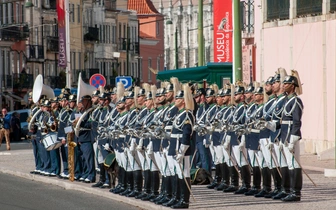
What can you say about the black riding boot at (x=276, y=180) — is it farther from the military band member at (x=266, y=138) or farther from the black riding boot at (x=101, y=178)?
the black riding boot at (x=101, y=178)

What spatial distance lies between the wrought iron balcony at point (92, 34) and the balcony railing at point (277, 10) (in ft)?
193

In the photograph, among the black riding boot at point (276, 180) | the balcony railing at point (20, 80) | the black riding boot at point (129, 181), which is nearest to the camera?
the black riding boot at point (276, 180)

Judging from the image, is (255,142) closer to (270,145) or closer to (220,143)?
(270,145)

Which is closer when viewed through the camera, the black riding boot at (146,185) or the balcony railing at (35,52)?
the black riding boot at (146,185)

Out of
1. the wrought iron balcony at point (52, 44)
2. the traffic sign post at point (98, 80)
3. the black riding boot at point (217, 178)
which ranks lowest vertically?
the black riding boot at point (217, 178)

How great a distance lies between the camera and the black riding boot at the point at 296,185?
2005 cm

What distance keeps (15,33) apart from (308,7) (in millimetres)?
46607

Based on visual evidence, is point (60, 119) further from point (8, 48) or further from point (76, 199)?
point (8, 48)

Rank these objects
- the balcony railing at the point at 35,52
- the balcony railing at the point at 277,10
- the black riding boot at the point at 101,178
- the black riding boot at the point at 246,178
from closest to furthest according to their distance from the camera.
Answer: the black riding boot at the point at 246,178 → the black riding boot at the point at 101,178 → the balcony railing at the point at 277,10 → the balcony railing at the point at 35,52

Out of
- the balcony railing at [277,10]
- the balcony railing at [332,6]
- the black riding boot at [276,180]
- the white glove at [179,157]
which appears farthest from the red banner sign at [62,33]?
the white glove at [179,157]

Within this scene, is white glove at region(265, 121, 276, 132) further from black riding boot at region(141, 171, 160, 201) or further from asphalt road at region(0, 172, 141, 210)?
asphalt road at region(0, 172, 141, 210)

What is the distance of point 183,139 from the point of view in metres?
19.6

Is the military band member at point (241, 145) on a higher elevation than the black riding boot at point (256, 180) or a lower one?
higher

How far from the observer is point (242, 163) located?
2233 centimetres
